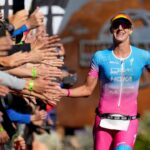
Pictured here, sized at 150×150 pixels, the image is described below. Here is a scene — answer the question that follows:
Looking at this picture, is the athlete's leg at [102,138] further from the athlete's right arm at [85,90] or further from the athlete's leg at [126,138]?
the athlete's right arm at [85,90]

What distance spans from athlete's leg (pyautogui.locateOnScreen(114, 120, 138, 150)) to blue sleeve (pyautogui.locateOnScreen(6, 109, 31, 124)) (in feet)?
4.46

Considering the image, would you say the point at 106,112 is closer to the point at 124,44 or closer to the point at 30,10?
the point at 124,44

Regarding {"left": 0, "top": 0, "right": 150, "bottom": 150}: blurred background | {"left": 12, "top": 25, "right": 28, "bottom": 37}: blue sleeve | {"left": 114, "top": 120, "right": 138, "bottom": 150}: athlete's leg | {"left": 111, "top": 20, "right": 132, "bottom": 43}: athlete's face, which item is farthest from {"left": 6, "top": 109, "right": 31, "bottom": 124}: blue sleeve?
{"left": 0, "top": 0, "right": 150, "bottom": 150}: blurred background

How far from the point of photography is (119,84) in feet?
27.7

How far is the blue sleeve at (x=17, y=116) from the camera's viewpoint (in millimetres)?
9469

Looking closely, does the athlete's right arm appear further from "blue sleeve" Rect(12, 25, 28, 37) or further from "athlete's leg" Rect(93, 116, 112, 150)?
"blue sleeve" Rect(12, 25, 28, 37)

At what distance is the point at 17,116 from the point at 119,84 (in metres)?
1.53

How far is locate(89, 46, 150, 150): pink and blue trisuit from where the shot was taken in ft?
27.6

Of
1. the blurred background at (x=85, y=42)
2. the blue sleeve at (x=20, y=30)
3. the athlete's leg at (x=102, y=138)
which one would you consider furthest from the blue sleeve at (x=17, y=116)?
the blurred background at (x=85, y=42)

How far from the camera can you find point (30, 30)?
343 inches

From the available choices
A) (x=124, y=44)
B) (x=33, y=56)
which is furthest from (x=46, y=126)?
(x=33, y=56)

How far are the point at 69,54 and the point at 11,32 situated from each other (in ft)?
25.8

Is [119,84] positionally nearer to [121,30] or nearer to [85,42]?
[121,30]

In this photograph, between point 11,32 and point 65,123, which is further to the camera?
point 65,123
